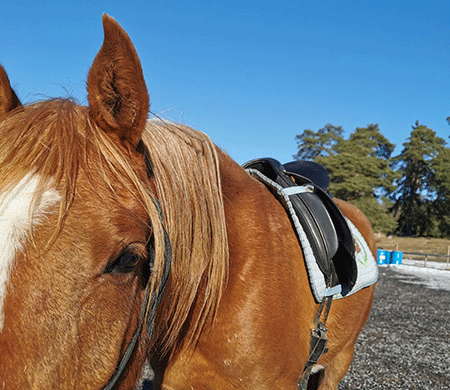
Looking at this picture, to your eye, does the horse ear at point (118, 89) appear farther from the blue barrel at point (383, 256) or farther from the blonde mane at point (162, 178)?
the blue barrel at point (383, 256)

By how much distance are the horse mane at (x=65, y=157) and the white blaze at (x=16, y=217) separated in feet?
0.07

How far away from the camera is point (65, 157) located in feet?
4.14

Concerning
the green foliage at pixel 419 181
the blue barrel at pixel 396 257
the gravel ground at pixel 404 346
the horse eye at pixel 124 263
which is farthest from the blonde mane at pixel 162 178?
the green foliage at pixel 419 181

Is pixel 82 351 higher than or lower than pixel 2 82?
lower

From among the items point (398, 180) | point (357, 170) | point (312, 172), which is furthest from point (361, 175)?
point (312, 172)

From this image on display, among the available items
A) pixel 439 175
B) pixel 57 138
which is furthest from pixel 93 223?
pixel 439 175

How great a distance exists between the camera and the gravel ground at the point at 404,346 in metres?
5.93

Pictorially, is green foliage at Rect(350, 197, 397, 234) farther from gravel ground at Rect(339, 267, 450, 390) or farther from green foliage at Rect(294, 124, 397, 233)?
gravel ground at Rect(339, 267, 450, 390)

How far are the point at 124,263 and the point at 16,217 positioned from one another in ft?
1.17

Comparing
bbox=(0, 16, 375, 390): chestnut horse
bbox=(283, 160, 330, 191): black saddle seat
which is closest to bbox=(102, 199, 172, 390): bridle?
bbox=(0, 16, 375, 390): chestnut horse

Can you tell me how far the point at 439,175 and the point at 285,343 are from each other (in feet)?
134

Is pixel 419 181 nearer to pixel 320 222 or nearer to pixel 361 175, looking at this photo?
pixel 361 175

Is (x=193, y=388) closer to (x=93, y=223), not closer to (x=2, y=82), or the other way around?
(x=93, y=223)

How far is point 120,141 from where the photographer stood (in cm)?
144
